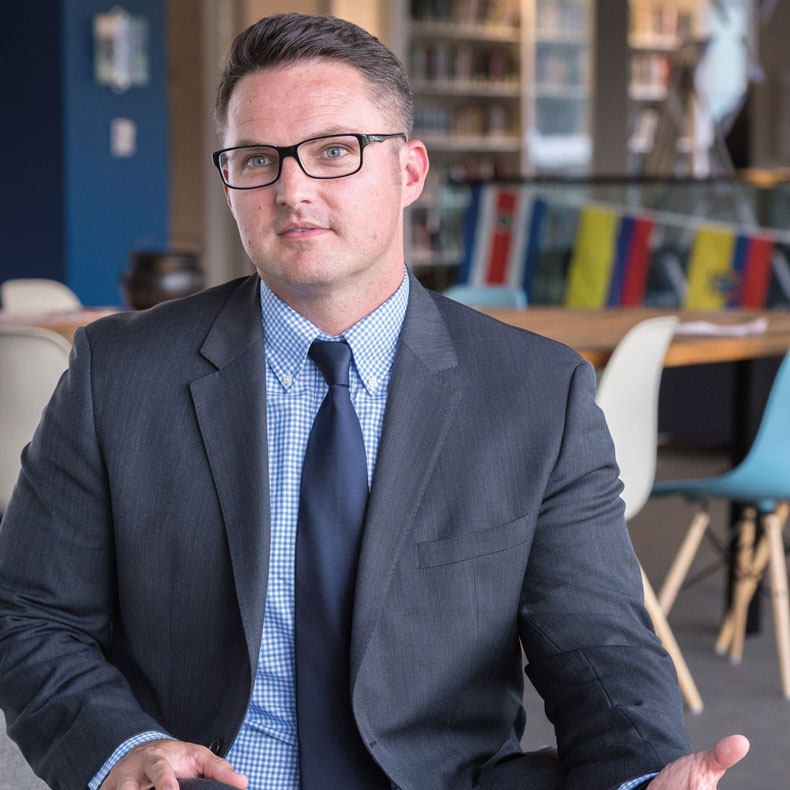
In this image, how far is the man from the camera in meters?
1.27

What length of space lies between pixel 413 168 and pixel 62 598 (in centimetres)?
65

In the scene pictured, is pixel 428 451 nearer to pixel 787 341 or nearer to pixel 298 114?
pixel 298 114

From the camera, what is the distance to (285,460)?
52.8 inches

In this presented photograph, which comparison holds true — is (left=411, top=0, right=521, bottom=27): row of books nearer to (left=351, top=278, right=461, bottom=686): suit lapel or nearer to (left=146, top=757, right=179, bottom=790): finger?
(left=351, top=278, right=461, bottom=686): suit lapel

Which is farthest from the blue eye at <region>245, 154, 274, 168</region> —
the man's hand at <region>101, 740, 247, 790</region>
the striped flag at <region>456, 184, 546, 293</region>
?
the striped flag at <region>456, 184, 546, 293</region>

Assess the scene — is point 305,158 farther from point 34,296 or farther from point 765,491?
point 34,296

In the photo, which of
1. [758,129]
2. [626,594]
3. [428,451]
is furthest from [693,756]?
[758,129]

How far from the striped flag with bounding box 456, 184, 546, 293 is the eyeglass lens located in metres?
5.79

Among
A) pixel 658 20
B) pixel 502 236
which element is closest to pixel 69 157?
pixel 502 236

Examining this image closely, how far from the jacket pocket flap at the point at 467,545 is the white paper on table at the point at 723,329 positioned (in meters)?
2.34

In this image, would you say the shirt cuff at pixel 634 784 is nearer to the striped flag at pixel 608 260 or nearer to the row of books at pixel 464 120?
the striped flag at pixel 608 260

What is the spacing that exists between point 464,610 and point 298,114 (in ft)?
1.87

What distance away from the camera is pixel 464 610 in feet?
4.27

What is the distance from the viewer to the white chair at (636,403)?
2.85 meters
